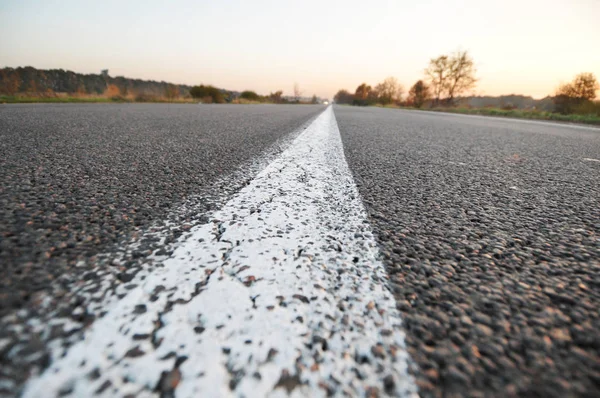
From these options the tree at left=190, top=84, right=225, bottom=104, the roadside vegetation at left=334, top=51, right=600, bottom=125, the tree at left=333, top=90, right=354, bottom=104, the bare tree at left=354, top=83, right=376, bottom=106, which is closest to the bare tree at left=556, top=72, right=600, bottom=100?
the roadside vegetation at left=334, top=51, right=600, bottom=125

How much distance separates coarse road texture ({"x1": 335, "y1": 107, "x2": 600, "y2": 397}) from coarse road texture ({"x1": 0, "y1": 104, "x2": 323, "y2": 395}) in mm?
612

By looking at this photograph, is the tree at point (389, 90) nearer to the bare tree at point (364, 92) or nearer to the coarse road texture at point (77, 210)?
the bare tree at point (364, 92)

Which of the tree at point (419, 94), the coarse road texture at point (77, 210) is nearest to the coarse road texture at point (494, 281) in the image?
the coarse road texture at point (77, 210)

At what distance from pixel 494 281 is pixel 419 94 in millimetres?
49619

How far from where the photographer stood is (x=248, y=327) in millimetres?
524

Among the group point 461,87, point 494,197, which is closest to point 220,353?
point 494,197

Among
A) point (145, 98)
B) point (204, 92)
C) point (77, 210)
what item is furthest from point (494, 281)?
point (204, 92)

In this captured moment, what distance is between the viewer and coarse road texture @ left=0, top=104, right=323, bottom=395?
20.2 inches

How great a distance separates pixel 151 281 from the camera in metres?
0.61

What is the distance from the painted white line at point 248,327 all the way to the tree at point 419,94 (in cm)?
4667

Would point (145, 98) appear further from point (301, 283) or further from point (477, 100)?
point (477, 100)

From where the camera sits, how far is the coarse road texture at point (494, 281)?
1.54 feet

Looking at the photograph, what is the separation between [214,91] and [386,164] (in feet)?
85.3

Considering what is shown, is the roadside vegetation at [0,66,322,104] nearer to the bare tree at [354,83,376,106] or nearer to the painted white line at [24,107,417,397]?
the painted white line at [24,107,417,397]
